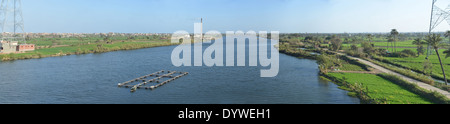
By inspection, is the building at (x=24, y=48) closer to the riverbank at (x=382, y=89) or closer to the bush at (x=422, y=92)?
the riverbank at (x=382, y=89)

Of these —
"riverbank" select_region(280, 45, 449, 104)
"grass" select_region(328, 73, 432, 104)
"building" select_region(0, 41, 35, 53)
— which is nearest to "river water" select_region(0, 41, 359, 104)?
"riverbank" select_region(280, 45, 449, 104)

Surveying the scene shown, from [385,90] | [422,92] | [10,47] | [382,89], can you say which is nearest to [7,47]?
[10,47]

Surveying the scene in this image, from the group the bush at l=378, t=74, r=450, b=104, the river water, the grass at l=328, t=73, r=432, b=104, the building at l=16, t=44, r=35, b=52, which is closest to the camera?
the bush at l=378, t=74, r=450, b=104

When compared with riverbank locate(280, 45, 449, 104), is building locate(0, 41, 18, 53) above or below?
above

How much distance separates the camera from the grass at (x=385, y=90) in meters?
23.7

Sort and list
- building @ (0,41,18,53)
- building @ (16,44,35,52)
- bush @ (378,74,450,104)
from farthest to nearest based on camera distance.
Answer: building @ (16,44,35,52) → building @ (0,41,18,53) → bush @ (378,74,450,104)

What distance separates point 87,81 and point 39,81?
7.16 m

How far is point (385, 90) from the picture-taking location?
27203mm

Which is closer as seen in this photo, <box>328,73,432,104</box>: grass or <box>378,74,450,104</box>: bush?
<box>378,74,450,104</box>: bush

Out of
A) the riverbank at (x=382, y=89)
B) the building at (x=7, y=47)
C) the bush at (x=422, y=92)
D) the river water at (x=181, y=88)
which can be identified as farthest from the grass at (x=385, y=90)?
the building at (x=7, y=47)

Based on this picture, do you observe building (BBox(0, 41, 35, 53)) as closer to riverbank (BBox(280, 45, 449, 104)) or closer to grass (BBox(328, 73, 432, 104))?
riverbank (BBox(280, 45, 449, 104))

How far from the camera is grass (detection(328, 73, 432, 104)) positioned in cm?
2367

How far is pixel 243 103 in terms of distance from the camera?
2627cm

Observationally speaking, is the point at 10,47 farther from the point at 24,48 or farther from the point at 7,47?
the point at 24,48
